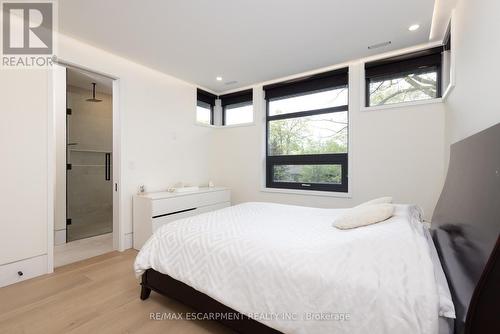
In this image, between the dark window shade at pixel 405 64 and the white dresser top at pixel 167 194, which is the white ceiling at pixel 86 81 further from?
the dark window shade at pixel 405 64

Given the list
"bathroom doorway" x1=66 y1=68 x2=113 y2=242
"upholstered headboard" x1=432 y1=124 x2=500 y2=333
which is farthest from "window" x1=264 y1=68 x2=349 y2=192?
"bathroom doorway" x1=66 y1=68 x2=113 y2=242

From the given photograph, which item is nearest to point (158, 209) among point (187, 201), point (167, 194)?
point (167, 194)

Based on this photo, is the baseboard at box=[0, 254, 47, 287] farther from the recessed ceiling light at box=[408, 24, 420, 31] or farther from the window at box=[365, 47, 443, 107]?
the recessed ceiling light at box=[408, 24, 420, 31]

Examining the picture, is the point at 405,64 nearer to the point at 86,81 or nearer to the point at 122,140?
the point at 122,140

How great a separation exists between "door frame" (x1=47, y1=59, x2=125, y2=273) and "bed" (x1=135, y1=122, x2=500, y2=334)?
4.47ft

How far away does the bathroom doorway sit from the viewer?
347cm

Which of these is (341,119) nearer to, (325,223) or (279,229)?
(325,223)

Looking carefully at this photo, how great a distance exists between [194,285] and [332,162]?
2.58 m

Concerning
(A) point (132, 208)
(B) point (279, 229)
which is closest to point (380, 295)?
(B) point (279, 229)

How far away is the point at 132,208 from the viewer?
3.06m

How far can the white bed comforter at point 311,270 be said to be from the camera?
0.92m

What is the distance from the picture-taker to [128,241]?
118 inches

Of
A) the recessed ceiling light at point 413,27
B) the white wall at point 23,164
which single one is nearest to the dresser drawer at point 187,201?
the white wall at point 23,164

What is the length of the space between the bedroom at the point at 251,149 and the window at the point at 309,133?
2cm
